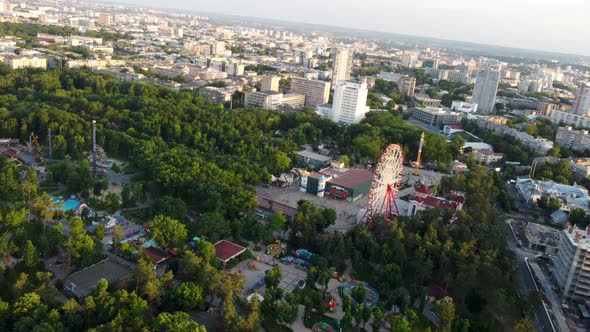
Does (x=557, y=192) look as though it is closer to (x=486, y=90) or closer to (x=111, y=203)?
(x=111, y=203)

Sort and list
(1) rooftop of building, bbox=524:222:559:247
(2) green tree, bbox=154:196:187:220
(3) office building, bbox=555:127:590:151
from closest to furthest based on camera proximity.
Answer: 1. (2) green tree, bbox=154:196:187:220
2. (1) rooftop of building, bbox=524:222:559:247
3. (3) office building, bbox=555:127:590:151

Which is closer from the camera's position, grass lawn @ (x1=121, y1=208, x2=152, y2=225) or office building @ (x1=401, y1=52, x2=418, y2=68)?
grass lawn @ (x1=121, y1=208, x2=152, y2=225)

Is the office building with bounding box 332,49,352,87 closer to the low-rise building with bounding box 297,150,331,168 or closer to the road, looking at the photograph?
the low-rise building with bounding box 297,150,331,168

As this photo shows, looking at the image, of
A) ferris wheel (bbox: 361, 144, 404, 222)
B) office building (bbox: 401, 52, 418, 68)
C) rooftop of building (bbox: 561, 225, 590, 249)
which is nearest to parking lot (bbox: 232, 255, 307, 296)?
ferris wheel (bbox: 361, 144, 404, 222)

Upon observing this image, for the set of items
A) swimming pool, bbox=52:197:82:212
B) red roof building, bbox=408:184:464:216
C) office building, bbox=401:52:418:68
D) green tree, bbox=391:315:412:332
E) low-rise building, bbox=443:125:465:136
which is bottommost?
swimming pool, bbox=52:197:82:212

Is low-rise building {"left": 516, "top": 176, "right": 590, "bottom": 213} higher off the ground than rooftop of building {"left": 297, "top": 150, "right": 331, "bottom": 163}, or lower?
higher

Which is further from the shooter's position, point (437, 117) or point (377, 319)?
point (437, 117)

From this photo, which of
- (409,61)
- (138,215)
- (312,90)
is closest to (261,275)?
(138,215)
